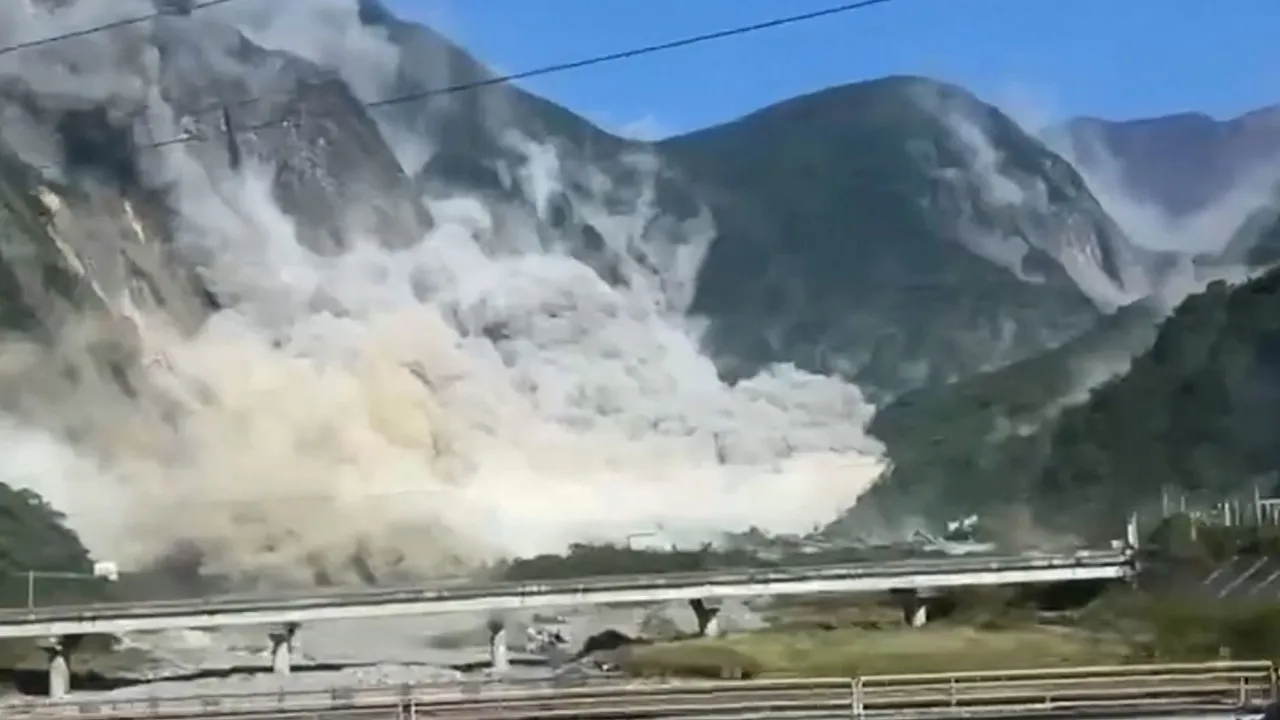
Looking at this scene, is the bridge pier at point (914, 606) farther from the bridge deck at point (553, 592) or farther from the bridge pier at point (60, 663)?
the bridge pier at point (60, 663)

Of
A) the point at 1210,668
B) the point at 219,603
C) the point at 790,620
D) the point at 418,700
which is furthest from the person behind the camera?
the point at 219,603

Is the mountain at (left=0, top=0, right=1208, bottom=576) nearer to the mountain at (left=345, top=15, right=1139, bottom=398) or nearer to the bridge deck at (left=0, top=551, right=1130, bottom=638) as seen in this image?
the mountain at (left=345, top=15, right=1139, bottom=398)

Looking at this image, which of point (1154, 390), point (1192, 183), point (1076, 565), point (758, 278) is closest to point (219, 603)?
point (758, 278)

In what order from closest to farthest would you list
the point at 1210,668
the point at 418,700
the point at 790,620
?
1. the point at 1210,668
2. the point at 418,700
3. the point at 790,620

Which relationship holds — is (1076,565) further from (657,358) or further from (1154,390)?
(657,358)

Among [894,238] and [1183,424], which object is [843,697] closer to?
[1183,424]

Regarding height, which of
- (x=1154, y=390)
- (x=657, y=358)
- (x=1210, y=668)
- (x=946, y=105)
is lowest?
(x=1210, y=668)
